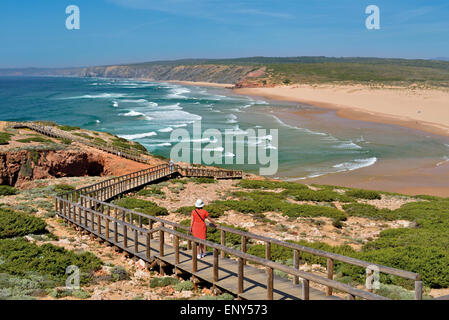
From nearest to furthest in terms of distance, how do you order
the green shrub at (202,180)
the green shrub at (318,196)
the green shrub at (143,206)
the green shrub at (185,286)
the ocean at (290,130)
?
the green shrub at (185,286), the green shrub at (143,206), the green shrub at (318,196), the green shrub at (202,180), the ocean at (290,130)

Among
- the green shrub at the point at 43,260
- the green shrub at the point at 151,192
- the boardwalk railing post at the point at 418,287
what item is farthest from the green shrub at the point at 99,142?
the boardwalk railing post at the point at 418,287

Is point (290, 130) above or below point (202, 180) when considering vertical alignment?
above

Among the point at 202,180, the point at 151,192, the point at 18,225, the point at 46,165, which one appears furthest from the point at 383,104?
the point at 18,225

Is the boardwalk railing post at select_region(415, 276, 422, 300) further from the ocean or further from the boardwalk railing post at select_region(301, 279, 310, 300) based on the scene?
the ocean

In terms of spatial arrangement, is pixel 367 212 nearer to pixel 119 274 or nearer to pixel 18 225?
pixel 119 274

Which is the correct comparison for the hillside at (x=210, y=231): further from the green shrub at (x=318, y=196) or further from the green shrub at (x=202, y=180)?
the green shrub at (x=202, y=180)

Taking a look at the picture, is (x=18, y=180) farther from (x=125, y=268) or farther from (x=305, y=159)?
(x=305, y=159)
